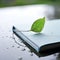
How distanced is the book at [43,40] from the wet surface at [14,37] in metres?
0.01

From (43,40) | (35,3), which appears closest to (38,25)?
(43,40)

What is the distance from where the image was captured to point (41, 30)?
2.19ft

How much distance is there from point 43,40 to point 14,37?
16cm

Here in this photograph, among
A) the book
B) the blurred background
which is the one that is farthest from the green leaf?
the blurred background

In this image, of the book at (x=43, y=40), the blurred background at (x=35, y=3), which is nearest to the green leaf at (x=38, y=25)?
the book at (x=43, y=40)

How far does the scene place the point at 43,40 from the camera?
23.5 inches

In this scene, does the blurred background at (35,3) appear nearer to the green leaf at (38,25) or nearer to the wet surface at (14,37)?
the wet surface at (14,37)

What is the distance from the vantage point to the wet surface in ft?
1.85

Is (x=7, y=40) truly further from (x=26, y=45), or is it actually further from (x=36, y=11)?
(x=36, y=11)

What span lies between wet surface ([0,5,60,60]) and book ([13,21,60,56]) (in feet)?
0.05

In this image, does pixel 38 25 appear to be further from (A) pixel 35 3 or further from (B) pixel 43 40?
(A) pixel 35 3

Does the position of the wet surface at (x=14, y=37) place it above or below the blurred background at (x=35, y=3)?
below

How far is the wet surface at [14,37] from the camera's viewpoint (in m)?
0.56

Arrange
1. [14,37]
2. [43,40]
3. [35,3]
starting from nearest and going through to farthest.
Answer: [43,40]
[14,37]
[35,3]
